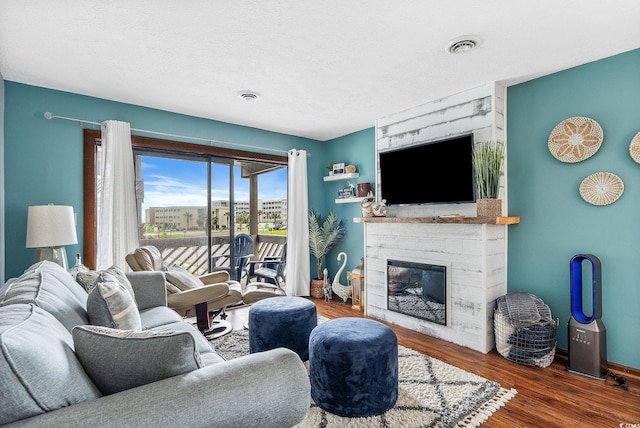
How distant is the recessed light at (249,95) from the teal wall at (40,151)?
124 centimetres

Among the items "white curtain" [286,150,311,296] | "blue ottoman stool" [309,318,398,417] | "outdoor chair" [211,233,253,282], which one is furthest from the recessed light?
"blue ottoman stool" [309,318,398,417]

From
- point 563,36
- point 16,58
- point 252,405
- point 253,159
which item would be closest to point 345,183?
point 253,159

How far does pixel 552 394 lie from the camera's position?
2.21 meters

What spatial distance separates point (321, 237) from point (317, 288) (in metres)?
0.76

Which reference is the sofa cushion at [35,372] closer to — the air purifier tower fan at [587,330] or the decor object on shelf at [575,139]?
the air purifier tower fan at [587,330]

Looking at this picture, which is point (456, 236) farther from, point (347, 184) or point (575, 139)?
point (347, 184)

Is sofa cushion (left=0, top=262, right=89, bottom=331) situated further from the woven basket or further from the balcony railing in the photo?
the woven basket

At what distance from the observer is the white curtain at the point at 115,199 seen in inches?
129

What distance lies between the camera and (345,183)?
496 cm

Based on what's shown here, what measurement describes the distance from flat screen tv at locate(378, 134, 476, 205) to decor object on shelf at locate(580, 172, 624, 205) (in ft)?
2.73

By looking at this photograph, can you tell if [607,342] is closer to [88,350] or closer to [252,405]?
[252,405]

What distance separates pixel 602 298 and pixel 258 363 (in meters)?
2.88

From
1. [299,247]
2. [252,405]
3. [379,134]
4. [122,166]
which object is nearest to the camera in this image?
[252,405]

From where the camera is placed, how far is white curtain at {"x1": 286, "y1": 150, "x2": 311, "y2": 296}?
4805mm
